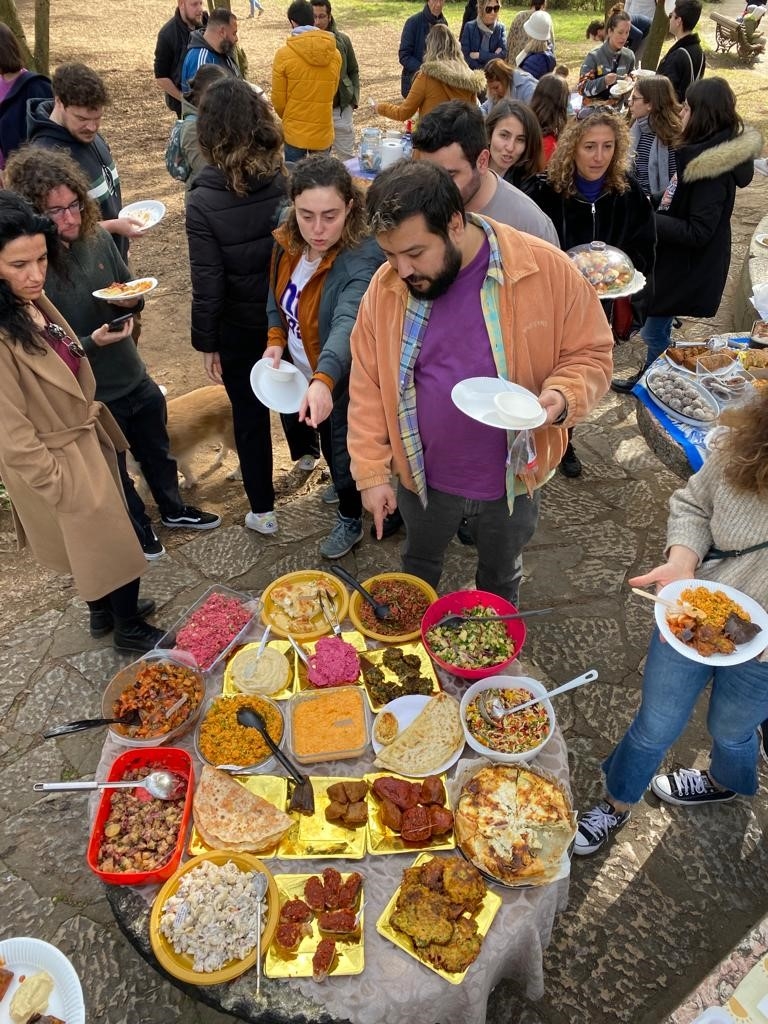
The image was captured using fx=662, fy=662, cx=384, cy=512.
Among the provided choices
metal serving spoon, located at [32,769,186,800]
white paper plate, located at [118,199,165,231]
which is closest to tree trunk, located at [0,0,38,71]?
white paper plate, located at [118,199,165,231]

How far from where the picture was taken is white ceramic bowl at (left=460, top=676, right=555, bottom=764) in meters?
2.25

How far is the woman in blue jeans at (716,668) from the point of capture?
2.28 m

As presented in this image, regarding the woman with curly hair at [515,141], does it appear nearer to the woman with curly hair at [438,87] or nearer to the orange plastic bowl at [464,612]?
the woman with curly hair at [438,87]

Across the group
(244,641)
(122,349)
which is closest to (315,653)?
(244,641)

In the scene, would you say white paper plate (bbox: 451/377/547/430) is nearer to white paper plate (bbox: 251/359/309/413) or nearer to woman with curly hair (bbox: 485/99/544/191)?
white paper plate (bbox: 251/359/309/413)

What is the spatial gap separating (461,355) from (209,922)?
209cm

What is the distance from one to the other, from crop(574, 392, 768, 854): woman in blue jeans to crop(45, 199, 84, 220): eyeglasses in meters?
3.10

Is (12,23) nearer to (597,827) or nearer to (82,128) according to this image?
(82,128)

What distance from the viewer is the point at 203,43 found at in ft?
22.0

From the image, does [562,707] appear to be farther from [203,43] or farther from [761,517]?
[203,43]

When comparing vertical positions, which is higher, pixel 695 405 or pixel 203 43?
pixel 203 43

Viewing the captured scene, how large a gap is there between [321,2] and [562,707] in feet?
30.2

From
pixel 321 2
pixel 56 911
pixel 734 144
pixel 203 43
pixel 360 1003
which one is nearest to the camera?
pixel 360 1003

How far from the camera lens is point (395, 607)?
282cm
